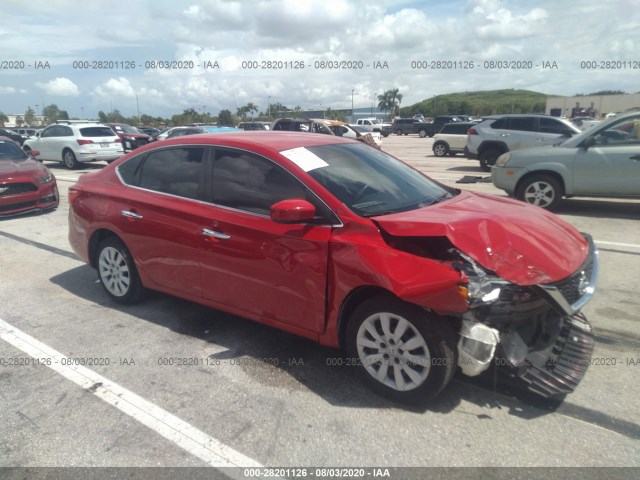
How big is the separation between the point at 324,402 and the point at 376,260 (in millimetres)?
1016

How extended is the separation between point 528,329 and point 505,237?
61cm

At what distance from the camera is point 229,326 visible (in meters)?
4.17

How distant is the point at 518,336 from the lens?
9.54 feet

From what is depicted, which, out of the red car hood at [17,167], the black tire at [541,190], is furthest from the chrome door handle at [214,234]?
the red car hood at [17,167]

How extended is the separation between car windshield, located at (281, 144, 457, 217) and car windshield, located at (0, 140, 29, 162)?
883 centimetres

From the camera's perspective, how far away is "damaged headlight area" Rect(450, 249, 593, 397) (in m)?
2.66

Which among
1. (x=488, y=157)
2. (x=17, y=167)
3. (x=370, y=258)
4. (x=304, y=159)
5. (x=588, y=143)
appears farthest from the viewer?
(x=488, y=157)

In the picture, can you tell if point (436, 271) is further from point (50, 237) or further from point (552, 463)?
point (50, 237)

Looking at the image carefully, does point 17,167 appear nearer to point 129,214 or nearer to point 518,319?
point 129,214

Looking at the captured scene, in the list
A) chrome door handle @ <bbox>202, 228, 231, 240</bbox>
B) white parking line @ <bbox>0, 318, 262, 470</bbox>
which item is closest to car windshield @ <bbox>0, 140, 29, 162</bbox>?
white parking line @ <bbox>0, 318, 262, 470</bbox>

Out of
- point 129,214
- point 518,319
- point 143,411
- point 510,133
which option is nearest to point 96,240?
point 129,214

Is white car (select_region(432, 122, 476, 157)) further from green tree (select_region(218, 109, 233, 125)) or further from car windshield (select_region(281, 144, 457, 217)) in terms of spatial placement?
green tree (select_region(218, 109, 233, 125))

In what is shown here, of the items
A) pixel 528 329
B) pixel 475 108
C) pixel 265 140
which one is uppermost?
pixel 475 108

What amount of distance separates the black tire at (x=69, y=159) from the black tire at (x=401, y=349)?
1725 cm
